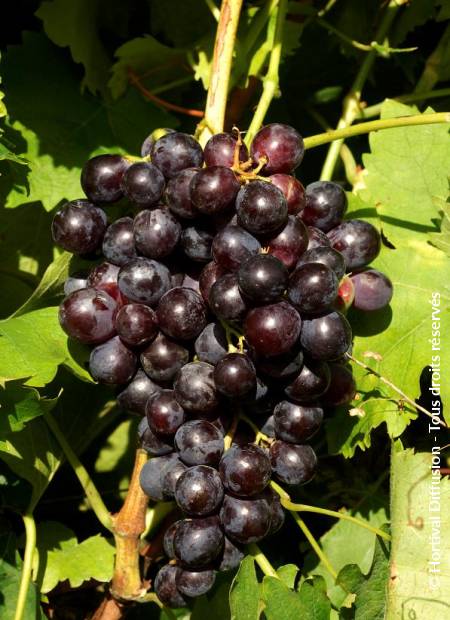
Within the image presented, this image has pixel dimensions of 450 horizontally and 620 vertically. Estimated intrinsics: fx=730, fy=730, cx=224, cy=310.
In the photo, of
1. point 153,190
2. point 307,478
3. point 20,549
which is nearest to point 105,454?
point 20,549

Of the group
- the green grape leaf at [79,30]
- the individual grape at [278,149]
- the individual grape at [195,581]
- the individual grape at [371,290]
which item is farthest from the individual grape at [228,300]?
the green grape leaf at [79,30]

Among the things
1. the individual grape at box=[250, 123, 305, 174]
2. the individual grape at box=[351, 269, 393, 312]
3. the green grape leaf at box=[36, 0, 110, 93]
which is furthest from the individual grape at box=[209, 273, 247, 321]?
the green grape leaf at box=[36, 0, 110, 93]

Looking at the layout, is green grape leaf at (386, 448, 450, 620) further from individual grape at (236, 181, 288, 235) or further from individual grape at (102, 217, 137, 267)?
individual grape at (102, 217, 137, 267)

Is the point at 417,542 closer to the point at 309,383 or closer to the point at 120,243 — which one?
the point at 309,383

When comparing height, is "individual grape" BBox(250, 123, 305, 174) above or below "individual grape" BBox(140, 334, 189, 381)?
above

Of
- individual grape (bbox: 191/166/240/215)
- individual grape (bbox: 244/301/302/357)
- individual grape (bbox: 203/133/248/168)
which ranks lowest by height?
individual grape (bbox: 244/301/302/357)
